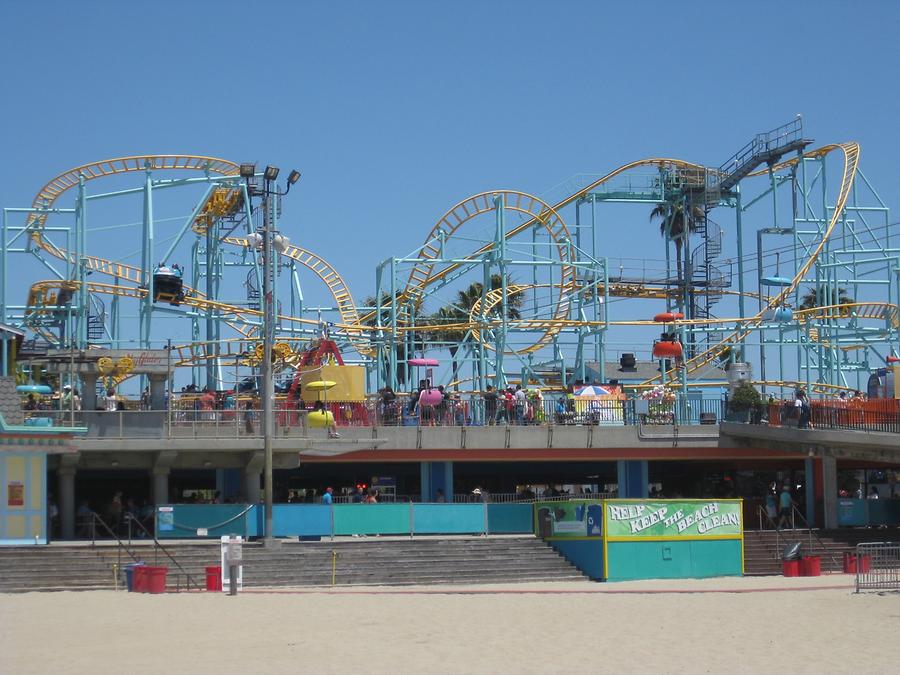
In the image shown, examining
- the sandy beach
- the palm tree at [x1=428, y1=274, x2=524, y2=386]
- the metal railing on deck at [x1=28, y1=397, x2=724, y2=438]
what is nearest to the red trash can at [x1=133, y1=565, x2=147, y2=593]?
the sandy beach

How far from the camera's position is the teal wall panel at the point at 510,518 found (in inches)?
1340

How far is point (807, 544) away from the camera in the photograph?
35281 millimetres

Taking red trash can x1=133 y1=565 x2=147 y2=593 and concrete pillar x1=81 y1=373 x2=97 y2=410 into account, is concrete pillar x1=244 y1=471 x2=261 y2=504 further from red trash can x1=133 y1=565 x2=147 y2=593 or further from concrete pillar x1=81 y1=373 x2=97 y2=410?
red trash can x1=133 y1=565 x2=147 y2=593

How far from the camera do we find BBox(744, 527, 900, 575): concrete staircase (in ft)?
110

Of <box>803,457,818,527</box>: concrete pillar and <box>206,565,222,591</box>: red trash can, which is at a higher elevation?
<box>803,457,818,527</box>: concrete pillar

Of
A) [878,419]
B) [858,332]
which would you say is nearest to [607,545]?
[878,419]

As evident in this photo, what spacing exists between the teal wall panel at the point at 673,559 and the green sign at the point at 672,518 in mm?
221

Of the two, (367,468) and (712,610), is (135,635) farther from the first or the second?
(367,468)

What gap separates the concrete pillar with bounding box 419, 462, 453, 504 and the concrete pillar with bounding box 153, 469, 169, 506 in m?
8.03

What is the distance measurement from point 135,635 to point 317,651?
3.23 m

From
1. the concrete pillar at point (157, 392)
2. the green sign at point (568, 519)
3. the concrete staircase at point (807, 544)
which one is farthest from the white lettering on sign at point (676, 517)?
the concrete pillar at point (157, 392)

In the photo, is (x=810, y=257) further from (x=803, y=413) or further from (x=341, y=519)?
(x=341, y=519)

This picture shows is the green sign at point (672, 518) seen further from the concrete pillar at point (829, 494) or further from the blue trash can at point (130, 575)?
the blue trash can at point (130, 575)

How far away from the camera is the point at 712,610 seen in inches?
979
